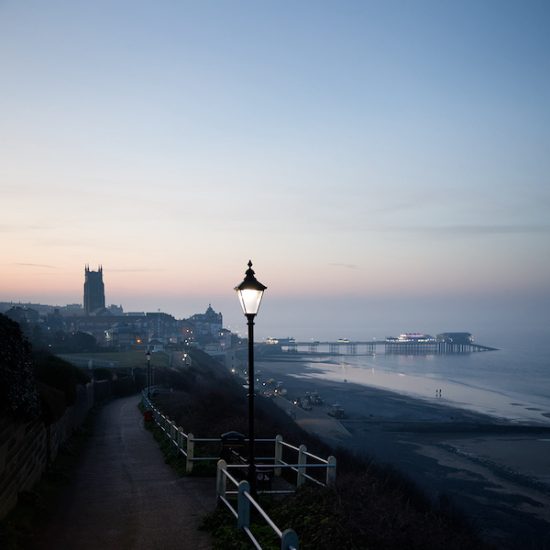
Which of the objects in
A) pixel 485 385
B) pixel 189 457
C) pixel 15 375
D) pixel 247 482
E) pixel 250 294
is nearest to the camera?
pixel 247 482

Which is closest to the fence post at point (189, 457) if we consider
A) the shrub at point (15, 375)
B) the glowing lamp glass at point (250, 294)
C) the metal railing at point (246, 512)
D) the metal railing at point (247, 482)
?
the metal railing at point (247, 482)

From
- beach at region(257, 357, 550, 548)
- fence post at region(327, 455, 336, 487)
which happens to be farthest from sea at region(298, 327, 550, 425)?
fence post at region(327, 455, 336, 487)

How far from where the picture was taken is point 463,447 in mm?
46438

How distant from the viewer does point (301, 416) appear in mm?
61438

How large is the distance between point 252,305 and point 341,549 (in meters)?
4.13

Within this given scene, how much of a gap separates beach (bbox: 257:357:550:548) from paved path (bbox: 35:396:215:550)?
16.0m

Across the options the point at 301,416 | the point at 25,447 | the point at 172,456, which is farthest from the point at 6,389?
the point at 301,416

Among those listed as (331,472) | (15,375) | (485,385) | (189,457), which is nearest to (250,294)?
(331,472)

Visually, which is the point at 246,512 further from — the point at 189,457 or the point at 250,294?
the point at 189,457

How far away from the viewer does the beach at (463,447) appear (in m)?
28.5

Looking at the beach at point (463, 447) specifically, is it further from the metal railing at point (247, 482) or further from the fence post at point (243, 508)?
the fence post at point (243, 508)

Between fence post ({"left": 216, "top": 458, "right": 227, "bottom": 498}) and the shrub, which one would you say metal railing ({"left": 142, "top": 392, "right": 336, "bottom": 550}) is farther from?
the shrub

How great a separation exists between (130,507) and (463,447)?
132ft

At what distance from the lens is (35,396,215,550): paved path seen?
9.03m
